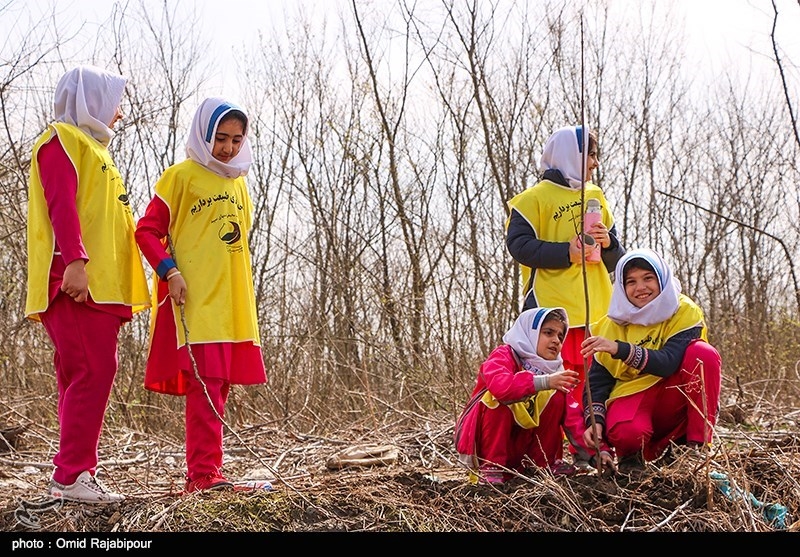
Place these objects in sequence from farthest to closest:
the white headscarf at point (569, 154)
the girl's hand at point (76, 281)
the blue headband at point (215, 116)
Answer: the white headscarf at point (569, 154) < the blue headband at point (215, 116) < the girl's hand at point (76, 281)

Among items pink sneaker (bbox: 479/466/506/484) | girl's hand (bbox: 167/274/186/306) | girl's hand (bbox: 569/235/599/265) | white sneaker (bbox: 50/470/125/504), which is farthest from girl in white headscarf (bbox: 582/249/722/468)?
white sneaker (bbox: 50/470/125/504)

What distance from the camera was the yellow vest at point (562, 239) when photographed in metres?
4.33

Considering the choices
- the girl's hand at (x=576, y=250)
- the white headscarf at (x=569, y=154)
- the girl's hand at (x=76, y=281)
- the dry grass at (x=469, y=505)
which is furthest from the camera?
the white headscarf at (x=569, y=154)

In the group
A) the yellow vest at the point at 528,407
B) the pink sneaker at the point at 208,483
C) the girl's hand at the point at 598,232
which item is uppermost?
the girl's hand at the point at 598,232

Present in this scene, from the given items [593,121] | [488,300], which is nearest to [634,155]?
[593,121]

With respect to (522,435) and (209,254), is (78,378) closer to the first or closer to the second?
(209,254)

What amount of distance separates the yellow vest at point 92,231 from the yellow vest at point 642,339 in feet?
6.65

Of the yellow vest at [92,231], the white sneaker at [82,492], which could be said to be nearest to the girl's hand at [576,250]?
the yellow vest at [92,231]

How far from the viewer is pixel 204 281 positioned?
12.4 feet

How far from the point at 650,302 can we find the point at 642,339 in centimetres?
17

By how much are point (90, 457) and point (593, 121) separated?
29.6ft

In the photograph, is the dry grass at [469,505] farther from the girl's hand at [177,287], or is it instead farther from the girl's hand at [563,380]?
the girl's hand at [177,287]

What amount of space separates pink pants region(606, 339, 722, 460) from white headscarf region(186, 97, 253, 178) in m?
1.94

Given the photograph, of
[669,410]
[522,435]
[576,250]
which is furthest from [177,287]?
[669,410]
